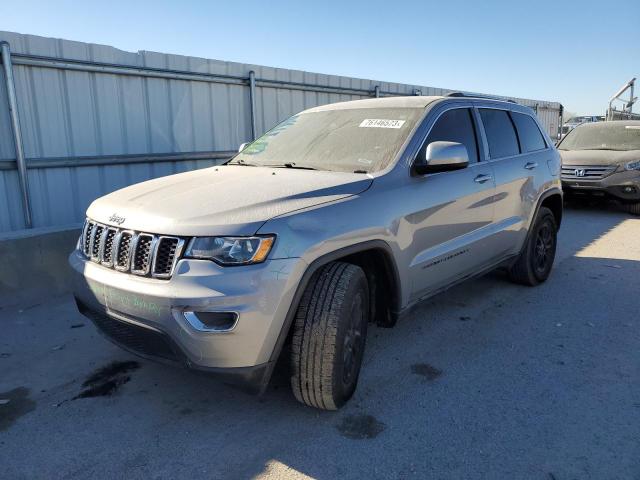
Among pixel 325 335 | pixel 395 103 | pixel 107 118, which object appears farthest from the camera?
pixel 107 118

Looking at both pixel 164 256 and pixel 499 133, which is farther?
pixel 499 133

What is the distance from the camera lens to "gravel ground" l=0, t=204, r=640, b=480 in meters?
2.66

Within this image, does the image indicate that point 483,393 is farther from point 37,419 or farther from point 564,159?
point 564,159

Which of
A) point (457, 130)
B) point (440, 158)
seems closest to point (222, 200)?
Answer: point (440, 158)

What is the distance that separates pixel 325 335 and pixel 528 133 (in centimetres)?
362

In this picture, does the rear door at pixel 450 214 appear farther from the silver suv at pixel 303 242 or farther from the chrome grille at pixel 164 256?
the chrome grille at pixel 164 256

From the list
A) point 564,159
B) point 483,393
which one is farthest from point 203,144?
point 564,159

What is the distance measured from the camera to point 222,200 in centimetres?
294

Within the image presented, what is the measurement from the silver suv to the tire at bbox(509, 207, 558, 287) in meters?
0.94

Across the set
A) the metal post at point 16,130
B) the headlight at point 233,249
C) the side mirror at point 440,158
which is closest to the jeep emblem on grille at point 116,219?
the headlight at point 233,249

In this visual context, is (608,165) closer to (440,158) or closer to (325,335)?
(440,158)

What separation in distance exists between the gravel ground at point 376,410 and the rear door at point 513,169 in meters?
0.78

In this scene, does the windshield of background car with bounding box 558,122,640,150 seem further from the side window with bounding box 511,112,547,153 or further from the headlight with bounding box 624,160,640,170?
the side window with bounding box 511,112,547,153

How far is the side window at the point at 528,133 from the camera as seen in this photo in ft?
17.0
